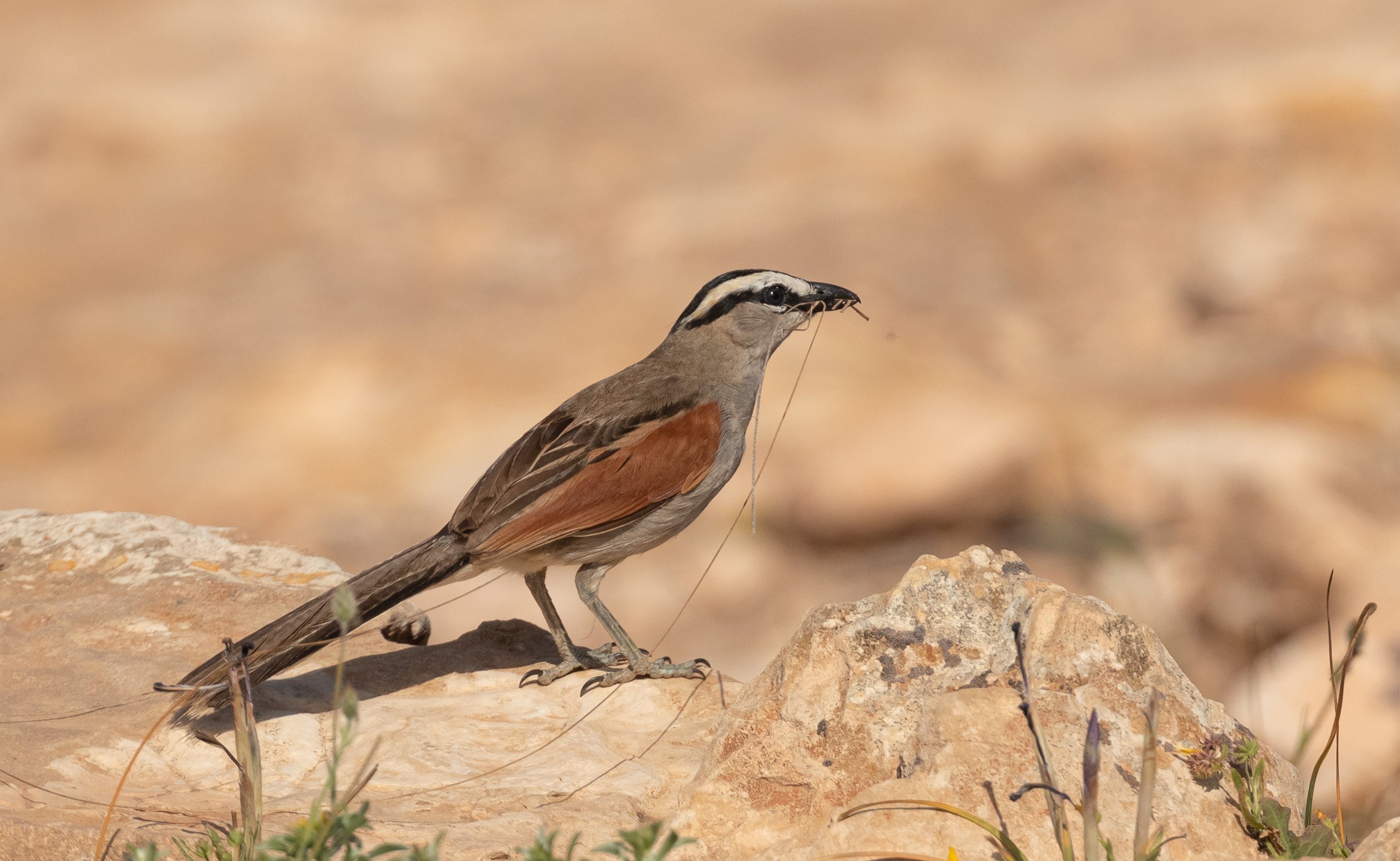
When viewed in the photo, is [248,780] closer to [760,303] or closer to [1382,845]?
[1382,845]

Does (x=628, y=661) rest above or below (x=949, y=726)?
above

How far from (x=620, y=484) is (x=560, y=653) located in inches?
32.1

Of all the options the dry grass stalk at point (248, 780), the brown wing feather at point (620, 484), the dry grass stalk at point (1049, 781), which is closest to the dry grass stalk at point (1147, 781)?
Answer: the dry grass stalk at point (1049, 781)

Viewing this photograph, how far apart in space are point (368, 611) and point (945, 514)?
23.7 feet

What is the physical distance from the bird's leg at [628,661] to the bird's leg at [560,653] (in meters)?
0.10

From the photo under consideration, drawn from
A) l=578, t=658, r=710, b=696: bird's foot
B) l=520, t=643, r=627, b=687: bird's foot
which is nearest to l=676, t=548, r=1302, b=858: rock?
l=578, t=658, r=710, b=696: bird's foot

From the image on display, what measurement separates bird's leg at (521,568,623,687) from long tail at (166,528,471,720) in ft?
1.61

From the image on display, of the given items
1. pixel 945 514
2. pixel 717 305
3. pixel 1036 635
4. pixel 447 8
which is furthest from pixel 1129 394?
pixel 447 8

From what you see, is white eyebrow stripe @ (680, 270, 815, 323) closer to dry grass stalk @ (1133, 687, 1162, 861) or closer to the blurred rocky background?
the blurred rocky background

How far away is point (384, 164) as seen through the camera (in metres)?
18.7

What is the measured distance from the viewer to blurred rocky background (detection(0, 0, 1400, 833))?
11.3 meters

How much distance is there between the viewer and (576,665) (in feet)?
18.2

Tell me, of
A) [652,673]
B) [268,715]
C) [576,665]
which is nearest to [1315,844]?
[652,673]

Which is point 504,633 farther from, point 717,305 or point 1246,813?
point 1246,813
